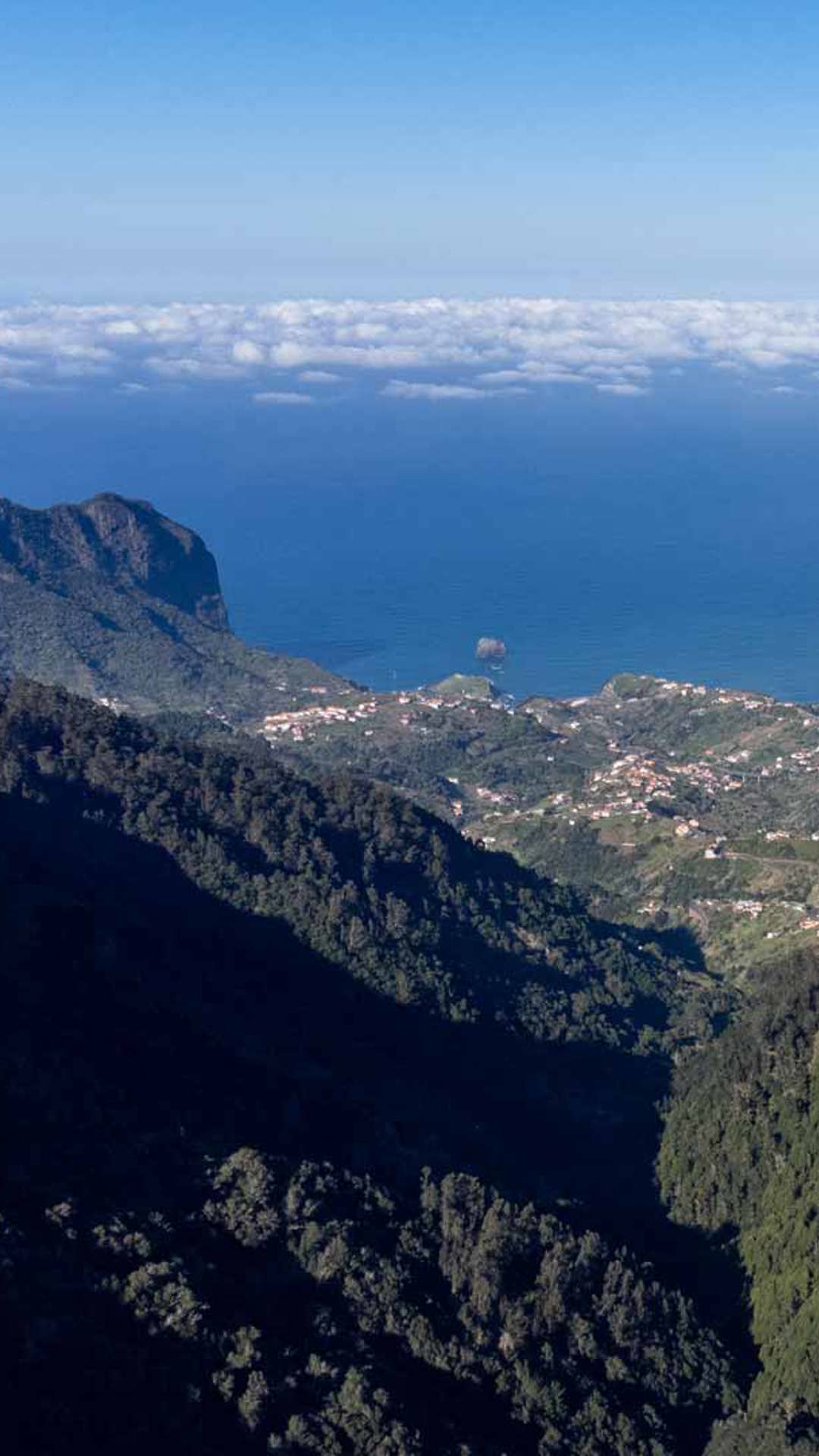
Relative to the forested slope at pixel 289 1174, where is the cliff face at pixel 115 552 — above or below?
above

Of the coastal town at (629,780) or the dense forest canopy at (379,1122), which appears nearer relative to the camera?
the dense forest canopy at (379,1122)

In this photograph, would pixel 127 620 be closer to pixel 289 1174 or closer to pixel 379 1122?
pixel 379 1122

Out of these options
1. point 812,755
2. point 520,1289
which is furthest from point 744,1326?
point 812,755

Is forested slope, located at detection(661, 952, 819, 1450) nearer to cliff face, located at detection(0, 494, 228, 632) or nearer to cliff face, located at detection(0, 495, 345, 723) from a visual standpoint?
cliff face, located at detection(0, 495, 345, 723)

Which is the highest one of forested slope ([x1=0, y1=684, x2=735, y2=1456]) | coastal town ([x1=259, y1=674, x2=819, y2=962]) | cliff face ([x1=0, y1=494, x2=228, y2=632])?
cliff face ([x1=0, y1=494, x2=228, y2=632])

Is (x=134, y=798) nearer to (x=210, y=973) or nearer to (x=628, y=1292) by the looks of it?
(x=210, y=973)

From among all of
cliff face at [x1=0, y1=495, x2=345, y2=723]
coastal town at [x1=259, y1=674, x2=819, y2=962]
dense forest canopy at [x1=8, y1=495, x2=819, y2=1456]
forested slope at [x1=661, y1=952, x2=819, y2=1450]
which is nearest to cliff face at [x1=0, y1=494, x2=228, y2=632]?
cliff face at [x1=0, y1=495, x2=345, y2=723]

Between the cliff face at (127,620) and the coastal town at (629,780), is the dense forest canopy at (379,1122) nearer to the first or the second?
the coastal town at (629,780)

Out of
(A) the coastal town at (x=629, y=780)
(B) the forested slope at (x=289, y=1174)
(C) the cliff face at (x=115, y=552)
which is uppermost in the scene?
(C) the cliff face at (x=115, y=552)

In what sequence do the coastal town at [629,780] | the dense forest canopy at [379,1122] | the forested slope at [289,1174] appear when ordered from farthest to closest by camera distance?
the coastal town at [629,780]
the dense forest canopy at [379,1122]
the forested slope at [289,1174]

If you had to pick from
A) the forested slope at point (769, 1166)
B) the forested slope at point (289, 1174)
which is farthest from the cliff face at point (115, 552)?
the forested slope at point (769, 1166)
